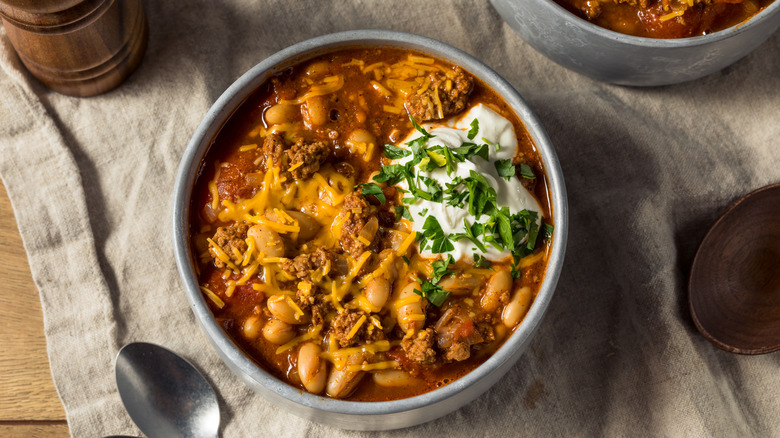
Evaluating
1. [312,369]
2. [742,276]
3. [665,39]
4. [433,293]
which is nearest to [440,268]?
[433,293]

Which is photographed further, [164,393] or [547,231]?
[164,393]

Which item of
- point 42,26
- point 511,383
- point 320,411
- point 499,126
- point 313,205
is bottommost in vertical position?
point 511,383

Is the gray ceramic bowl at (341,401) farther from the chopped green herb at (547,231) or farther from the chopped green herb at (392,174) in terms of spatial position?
the chopped green herb at (392,174)

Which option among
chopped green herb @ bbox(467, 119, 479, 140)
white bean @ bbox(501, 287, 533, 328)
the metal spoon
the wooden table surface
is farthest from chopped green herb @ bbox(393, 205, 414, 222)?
the wooden table surface

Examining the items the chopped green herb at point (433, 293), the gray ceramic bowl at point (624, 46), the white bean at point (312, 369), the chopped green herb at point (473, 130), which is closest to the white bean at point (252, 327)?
the white bean at point (312, 369)

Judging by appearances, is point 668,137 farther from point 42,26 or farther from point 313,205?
point 42,26

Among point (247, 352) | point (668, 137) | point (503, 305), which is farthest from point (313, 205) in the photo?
point (668, 137)

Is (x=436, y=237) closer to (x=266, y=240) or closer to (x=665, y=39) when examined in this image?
(x=266, y=240)
